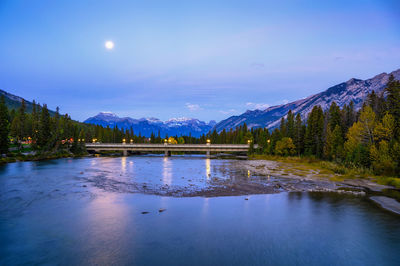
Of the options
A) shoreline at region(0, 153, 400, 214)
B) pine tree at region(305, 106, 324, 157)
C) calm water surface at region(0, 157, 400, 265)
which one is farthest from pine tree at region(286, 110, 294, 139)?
calm water surface at region(0, 157, 400, 265)

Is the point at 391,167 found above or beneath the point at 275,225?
above

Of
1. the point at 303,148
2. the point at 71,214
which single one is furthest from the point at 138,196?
the point at 303,148

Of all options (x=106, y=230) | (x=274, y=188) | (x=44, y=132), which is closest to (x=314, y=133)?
(x=274, y=188)

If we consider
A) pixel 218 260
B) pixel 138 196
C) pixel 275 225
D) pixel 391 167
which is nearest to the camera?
pixel 218 260

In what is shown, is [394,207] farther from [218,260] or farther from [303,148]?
[303,148]

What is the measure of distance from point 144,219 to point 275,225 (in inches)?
464

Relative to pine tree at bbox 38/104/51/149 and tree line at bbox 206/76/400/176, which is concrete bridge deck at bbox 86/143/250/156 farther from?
pine tree at bbox 38/104/51/149

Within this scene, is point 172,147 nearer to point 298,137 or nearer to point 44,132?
point 44,132

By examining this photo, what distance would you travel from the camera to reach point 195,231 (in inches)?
798

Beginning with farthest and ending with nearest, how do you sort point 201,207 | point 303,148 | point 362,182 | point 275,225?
point 303,148 < point 362,182 < point 201,207 < point 275,225

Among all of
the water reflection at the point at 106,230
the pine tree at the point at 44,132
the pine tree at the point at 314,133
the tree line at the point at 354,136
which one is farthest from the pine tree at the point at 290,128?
the pine tree at the point at 44,132

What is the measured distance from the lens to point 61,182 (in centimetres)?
4222

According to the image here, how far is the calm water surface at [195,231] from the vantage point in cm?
1609

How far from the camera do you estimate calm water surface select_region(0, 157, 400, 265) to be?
16094mm
